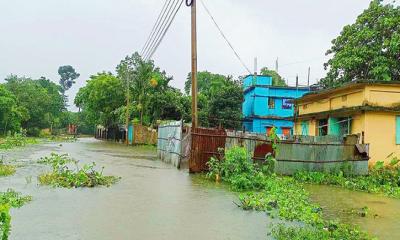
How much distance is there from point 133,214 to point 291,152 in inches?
367

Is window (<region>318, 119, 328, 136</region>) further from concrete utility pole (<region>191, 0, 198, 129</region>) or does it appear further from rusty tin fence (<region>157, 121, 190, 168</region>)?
concrete utility pole (<region>191, 0, 198, 129</region>)

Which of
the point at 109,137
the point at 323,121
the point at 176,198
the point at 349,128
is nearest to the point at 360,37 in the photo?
the point at 323,121

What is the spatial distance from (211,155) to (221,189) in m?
3.90

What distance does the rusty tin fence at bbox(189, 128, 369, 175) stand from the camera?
16.9m

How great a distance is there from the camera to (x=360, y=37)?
30359 mm

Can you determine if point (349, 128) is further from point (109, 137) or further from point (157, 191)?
point (109, 137)

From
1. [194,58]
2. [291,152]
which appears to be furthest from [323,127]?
[194,58]

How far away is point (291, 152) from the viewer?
1686cm

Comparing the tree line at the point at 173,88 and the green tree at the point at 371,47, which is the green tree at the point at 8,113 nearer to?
the tree line at the point at 173,88

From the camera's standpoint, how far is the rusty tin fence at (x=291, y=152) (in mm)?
16922

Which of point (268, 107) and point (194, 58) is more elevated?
point (194, 58)

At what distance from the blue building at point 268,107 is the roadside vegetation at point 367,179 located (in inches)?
888

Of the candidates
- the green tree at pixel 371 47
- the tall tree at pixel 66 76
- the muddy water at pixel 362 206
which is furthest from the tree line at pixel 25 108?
the tall tree at pixel 66 76

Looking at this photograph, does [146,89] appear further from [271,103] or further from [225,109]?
[271,103]
